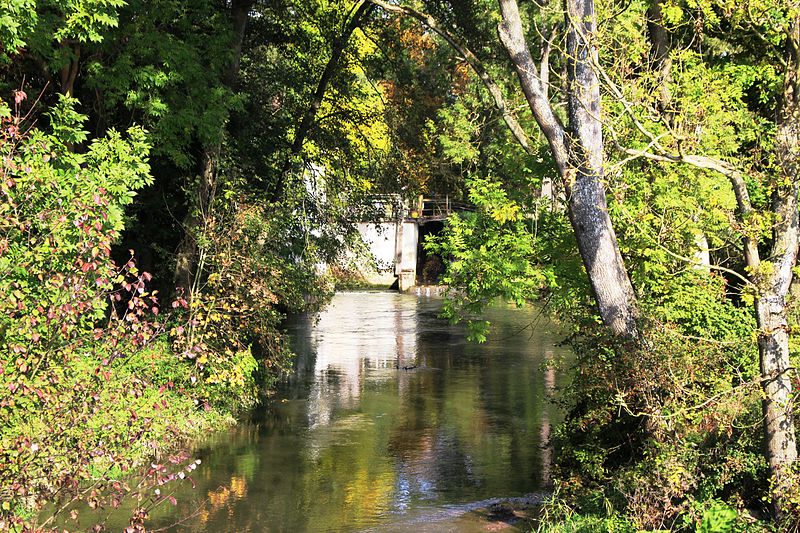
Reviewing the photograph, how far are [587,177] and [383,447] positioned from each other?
7.22 m

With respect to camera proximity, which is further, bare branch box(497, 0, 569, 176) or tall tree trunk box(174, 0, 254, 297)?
tall tree trunk box(174, 0, 254, 297)

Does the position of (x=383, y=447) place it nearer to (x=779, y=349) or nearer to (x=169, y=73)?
(x=169, y=73)

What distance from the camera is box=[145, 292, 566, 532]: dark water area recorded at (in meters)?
14.9

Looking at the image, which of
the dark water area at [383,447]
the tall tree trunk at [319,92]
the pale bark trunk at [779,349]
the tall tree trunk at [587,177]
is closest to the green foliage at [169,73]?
the tall tree trunk at [319,92]

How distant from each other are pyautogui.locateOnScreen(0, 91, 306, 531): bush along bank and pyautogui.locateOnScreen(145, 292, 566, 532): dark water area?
4.07ft

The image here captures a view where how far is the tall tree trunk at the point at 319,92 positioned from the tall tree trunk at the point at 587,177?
9.54 meters

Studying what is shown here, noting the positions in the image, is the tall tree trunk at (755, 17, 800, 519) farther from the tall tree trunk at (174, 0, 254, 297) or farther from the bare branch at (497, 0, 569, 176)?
the tall tree trunk at (174, 0, 254, 297)

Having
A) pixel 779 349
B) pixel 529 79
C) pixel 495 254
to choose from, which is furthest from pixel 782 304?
pixel 495 254

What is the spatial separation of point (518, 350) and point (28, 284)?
66.8 ft

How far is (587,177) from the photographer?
14.7 meters

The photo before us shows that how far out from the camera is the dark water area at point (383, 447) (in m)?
14.9

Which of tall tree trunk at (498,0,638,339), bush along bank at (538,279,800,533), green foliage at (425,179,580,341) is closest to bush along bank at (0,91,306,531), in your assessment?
green foliage at (425,179,580,341)

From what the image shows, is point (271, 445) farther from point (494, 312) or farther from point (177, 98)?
point (494, 312)

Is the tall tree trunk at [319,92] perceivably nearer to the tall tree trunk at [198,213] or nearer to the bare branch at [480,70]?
the tall tree trunk at [198,213]
